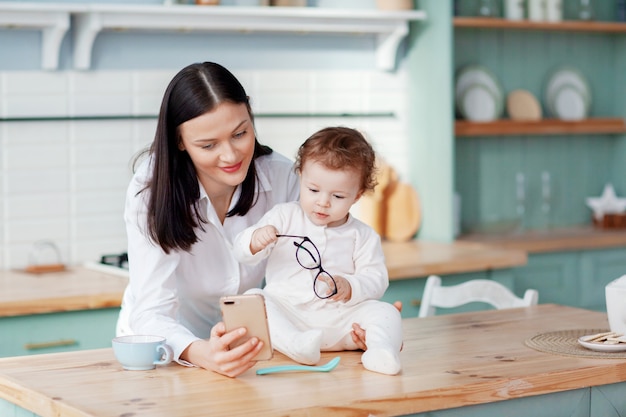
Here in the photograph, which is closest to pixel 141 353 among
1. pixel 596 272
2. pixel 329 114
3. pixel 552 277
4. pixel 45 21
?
pixel 45 21

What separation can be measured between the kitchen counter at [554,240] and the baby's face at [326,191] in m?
2.30

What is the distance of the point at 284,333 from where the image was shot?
2213 mm

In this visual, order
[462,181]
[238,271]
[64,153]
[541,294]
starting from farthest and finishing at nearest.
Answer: [462,181], [541,294], [64,153], [238,271]

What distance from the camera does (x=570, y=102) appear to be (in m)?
5.27

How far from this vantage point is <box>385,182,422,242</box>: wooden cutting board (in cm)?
469

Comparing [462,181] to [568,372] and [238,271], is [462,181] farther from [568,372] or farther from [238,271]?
[568,372]

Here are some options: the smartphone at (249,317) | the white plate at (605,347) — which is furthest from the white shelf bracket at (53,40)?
the white plate at (605,347)

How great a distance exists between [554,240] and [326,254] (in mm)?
2534

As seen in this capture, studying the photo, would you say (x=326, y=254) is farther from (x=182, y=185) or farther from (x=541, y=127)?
(x=541, y=127)

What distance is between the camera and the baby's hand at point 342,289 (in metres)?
2.25

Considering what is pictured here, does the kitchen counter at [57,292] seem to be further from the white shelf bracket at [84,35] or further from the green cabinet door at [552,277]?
the green cabinet door at [552,277]

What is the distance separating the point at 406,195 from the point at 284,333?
255 cm

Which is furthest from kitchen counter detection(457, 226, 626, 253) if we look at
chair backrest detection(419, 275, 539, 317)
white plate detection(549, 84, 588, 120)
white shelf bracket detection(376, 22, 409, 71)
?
chair backrest detection(419, 275, 539, 317)

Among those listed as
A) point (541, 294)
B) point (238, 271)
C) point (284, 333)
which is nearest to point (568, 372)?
point (284, 333)
